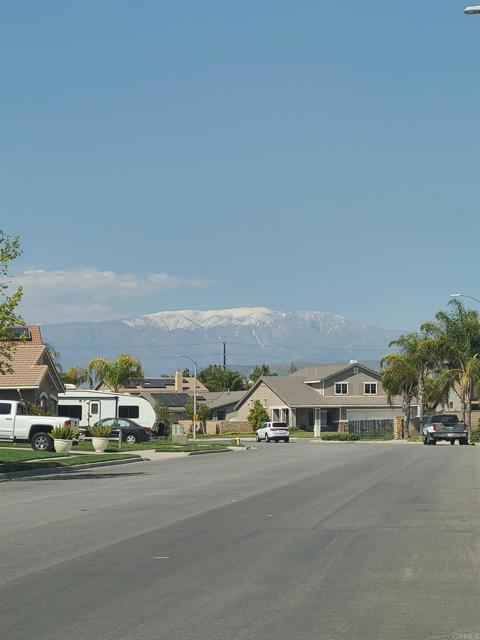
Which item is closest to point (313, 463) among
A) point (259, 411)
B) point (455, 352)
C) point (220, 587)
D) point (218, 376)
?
point (220, 587)

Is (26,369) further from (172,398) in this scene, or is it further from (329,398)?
(172,398)

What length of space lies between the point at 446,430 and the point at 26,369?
23.4 metres

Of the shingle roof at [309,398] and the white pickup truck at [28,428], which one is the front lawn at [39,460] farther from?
the shingle roof at [309,398]

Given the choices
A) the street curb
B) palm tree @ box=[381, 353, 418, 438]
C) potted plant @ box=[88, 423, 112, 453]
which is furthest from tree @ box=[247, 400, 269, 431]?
the street curb

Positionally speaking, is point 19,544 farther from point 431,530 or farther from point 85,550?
point 431,530

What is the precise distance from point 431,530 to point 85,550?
16.9 ft

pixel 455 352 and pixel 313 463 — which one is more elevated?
pixel 455 352

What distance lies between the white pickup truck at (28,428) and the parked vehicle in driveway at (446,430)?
24.3 meters

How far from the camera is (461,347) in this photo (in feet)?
204

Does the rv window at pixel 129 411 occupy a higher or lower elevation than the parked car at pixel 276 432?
higher

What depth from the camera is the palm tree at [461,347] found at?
61281 millimetres

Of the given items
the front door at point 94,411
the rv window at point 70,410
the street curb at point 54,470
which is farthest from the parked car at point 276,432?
the street curb at point 54,470

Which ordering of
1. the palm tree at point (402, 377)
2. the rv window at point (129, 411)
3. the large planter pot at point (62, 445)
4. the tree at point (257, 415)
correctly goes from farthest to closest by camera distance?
1. the tree at point (257, 415)
2. the palm tree at point (402, 377)
3. the rv window at point (129, 411)
4. the large planter pot at point (62, 445)

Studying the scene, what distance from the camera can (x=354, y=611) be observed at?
337 inches
